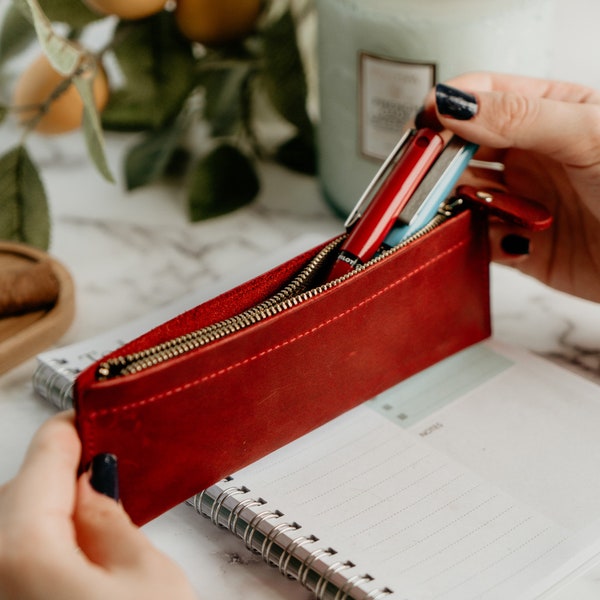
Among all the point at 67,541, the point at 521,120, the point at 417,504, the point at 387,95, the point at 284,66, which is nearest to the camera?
the point at 67,541

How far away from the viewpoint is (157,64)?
89 centimetres

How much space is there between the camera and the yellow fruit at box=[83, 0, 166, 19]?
0.78 meters

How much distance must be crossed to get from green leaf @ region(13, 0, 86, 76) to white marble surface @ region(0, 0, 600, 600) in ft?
0.63

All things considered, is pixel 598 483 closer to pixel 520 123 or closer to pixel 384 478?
pixel 384 478

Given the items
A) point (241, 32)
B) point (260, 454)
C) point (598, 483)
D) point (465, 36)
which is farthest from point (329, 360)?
point (241, 32)

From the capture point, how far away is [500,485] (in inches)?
22.5

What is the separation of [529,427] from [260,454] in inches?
6.9

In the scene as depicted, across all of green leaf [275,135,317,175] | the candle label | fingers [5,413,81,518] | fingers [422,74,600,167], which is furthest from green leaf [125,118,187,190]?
fingers [5,413,81,518]

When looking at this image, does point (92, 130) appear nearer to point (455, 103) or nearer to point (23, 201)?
point (23, 201)

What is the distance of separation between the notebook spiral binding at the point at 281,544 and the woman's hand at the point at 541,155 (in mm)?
286

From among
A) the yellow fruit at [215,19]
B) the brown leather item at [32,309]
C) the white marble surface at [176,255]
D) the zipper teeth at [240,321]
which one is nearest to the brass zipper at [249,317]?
the zipper teeth at [240,321]

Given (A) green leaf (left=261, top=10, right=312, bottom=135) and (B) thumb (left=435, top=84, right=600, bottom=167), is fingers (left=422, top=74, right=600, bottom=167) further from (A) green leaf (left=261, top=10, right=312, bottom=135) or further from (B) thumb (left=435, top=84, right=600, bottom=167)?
(A) green leaf (left=261, top=10, right=312, bottom=135)

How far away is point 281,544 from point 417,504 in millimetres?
85

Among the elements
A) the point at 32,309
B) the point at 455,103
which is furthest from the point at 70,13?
the point at 455,103
